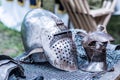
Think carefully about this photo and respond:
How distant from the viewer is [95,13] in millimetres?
2738

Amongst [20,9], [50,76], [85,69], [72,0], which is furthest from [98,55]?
[20,9]

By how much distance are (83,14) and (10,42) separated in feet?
→ 2.54

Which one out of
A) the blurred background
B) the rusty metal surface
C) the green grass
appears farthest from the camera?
the blurred background

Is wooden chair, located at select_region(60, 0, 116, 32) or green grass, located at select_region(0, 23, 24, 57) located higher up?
wooden chair, located at select_region(60, 0, 116, 32)

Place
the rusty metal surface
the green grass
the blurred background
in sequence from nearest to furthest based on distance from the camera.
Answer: the rusty metal surface, the green grass, the blurred background

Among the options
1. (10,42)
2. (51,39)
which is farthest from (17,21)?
(51,39)

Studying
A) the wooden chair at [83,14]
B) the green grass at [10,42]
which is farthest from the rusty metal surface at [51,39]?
the wooden chair at [83,14]

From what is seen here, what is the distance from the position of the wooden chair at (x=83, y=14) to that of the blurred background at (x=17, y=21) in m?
0.13

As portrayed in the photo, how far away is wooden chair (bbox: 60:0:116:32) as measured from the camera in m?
2.67

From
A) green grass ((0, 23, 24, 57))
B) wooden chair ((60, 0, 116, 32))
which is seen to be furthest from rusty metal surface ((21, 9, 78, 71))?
wooden chair ((60, 0, 116, 32))

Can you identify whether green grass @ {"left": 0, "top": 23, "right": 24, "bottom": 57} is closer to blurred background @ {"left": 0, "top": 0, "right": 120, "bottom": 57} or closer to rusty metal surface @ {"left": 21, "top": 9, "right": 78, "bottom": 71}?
blurred background @ {"left": 0, "top": 0, "right": 120, "bottom": 57}

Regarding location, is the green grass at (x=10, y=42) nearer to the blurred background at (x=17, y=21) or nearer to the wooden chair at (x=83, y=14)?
the blurred background at (x=17, y=21)

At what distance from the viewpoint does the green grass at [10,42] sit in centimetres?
260

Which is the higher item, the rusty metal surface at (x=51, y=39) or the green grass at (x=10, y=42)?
the rusty metal surface at (x=51, y=39)
